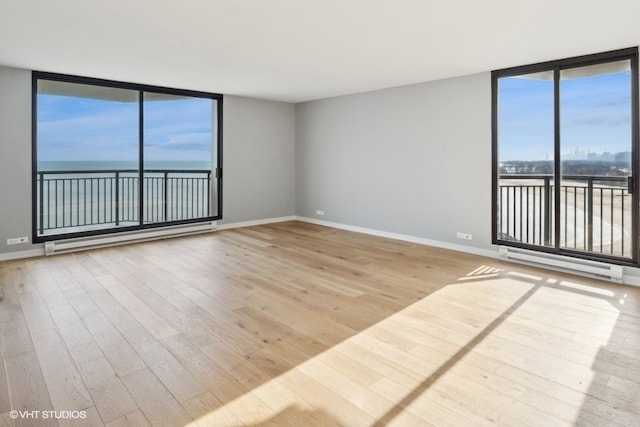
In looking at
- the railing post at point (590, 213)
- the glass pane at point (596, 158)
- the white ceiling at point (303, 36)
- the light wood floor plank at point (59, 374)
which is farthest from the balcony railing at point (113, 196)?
the railing post at point (590, 213)

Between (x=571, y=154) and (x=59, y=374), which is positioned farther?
(x=571, y=154)

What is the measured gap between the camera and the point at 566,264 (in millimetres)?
4219

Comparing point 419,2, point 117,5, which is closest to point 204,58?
point 117,5

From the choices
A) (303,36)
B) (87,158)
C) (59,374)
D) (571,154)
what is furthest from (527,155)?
(87,158)

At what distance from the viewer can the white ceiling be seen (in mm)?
2873

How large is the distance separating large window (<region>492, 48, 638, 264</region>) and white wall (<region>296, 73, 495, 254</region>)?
0.89 ft

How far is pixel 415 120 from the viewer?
570cm

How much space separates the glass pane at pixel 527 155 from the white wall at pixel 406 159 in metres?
0.21

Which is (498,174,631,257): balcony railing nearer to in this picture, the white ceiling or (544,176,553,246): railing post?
(544,176,553,246): railing post

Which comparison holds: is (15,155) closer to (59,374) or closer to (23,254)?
(23,254)

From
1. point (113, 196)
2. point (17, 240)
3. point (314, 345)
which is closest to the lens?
point (314, 345)

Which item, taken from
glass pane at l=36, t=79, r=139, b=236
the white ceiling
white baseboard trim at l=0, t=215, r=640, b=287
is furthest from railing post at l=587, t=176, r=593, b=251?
glass pane at l=36, t=79, r=139, b=236

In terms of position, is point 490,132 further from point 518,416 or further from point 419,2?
point 518,416

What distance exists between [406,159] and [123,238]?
4608 mm
